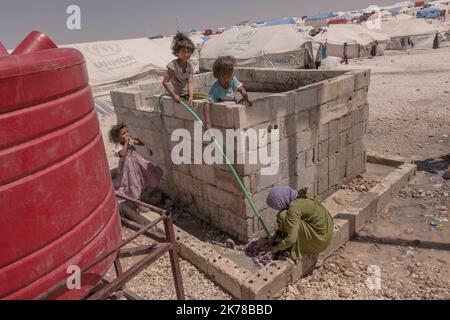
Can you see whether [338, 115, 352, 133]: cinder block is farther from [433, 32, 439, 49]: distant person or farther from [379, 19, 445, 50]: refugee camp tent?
[379, 19, 445, 50]: refugee camp tent

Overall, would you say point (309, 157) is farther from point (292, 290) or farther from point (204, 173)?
point (292, 290)

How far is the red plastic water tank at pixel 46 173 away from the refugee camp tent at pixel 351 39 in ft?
91.9

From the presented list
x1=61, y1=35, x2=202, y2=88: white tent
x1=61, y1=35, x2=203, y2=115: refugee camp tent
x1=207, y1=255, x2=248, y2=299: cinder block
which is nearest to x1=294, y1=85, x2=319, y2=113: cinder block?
x1=207, y1=255, x2=248, y2=299: cinder block

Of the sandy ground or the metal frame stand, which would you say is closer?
the metal frame stand

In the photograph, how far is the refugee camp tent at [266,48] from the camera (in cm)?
1675

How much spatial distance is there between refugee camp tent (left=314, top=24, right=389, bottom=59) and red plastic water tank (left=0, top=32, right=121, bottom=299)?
28.0 meters

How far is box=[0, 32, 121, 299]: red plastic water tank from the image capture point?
1432mm

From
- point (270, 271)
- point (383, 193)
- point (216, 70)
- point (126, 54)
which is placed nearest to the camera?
point (270, 271)

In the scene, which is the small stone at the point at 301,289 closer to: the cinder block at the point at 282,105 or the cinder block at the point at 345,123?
the cinder block at the point at 282,105

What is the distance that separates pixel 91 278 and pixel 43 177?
0.63 m

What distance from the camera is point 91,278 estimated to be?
6.11 ft

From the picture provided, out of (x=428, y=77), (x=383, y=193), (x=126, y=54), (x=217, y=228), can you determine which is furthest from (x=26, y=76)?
(x=428, y=77)

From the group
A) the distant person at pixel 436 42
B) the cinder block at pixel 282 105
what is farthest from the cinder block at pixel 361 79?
the distant person at pixel 436 42
